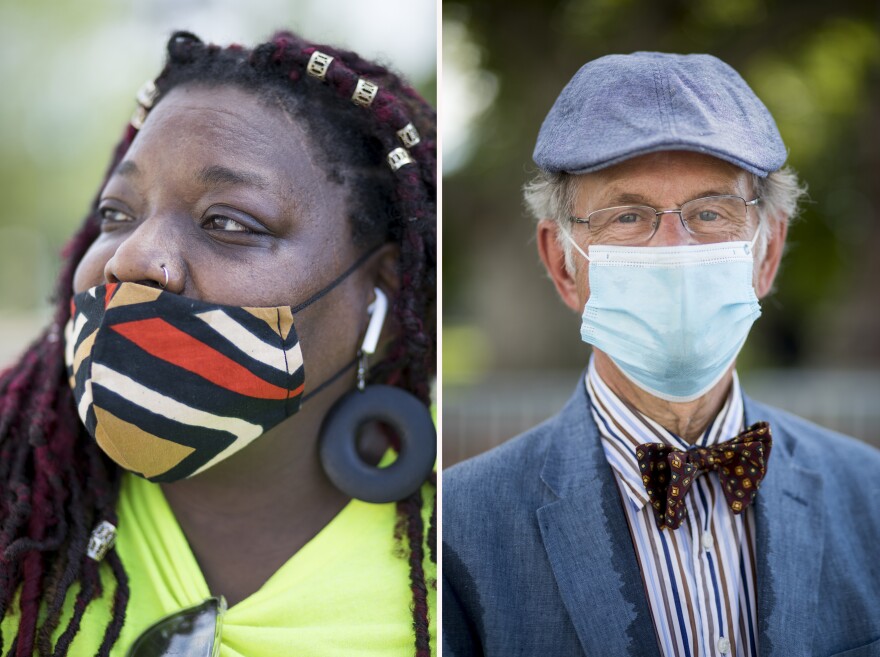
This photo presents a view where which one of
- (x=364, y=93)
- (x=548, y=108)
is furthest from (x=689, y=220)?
(x=548, y=108)

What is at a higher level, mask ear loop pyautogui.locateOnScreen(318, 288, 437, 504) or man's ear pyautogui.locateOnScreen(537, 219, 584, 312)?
man's ear pyautogui.locateOnScreen(537, 219, 584, 312)

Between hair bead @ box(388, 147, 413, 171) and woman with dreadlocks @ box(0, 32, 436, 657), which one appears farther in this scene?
hair bead @ box(388, 147, 413, 171)

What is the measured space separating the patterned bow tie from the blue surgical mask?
0.14 m

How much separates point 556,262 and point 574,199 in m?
0.20

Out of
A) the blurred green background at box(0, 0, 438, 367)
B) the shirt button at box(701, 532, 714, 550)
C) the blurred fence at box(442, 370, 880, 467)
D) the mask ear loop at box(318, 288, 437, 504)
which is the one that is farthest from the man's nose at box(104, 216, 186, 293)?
the blurred fence at box(442, 370, 880, 467)

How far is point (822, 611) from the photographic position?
2160 mm

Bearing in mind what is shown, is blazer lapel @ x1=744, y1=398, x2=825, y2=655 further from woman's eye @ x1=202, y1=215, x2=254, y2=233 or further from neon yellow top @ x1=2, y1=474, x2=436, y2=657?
woman's eye @ x1=202, y1=215, x2=254, y2=233

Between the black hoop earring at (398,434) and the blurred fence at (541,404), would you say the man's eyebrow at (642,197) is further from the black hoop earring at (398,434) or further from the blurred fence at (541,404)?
the blurred fence at (541,404)

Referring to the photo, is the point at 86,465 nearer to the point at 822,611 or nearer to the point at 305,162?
the point at 305,162

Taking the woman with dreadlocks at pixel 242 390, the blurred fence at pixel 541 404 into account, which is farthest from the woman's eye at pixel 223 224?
the blurred fence at pixel 541 404

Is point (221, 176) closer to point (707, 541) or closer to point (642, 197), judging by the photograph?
point (642, 197)

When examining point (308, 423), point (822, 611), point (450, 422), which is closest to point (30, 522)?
point (308, 423)

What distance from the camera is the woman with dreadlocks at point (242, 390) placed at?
220 cm

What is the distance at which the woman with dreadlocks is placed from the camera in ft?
7.22
